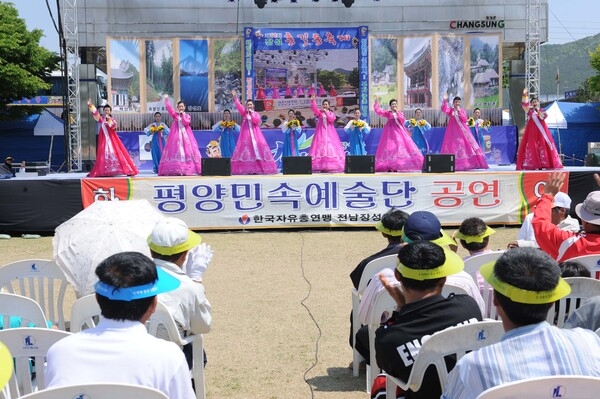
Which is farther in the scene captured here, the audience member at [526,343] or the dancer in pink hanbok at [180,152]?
the dancer in pink hanbok at [180,152]

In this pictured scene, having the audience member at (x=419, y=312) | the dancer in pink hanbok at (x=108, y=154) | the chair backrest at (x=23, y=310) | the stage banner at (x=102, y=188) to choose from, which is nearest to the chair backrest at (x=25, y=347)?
the chair backrest at (x=23, y=310)

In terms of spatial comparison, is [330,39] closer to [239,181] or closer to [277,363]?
[239,181]

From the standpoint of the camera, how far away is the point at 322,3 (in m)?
16.6

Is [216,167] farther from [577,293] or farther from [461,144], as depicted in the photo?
[577,293]

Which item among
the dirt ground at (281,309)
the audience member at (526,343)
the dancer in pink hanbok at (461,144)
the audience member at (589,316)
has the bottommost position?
the dirt ground at (281,309)

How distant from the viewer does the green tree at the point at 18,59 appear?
2134cm

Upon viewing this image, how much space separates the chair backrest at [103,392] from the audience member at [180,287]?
127 centimetres

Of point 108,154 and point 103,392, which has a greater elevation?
point 108,154

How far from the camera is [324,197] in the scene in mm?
10086

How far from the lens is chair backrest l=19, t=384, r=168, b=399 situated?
1.59 metres

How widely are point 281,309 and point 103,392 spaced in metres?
4.16

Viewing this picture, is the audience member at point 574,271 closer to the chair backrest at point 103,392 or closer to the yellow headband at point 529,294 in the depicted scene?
the yellow headband at point 529,294

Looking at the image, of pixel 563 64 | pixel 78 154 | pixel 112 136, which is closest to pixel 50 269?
pixel 112 136

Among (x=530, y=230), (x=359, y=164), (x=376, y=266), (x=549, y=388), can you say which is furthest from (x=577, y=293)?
(x=359, y=164)
